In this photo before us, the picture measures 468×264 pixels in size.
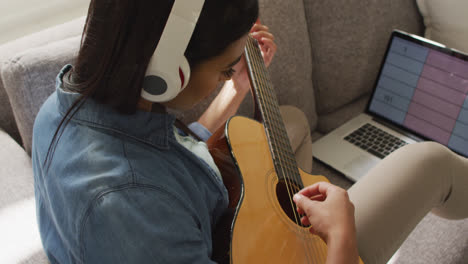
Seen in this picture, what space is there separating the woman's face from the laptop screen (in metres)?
0.87

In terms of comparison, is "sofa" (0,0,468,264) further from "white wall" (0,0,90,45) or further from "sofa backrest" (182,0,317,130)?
"white wall" (0,0,90,45)

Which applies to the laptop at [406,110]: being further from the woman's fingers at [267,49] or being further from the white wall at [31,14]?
the white wall at [31,14]

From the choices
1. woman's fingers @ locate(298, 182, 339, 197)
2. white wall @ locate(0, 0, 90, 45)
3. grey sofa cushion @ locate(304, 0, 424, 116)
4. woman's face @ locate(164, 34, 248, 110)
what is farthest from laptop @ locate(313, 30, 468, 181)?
white wall @ locate(0, 0, 90, 45)

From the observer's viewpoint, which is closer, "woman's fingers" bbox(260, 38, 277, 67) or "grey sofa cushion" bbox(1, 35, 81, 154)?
"grey sofa cushion" bbox(1, 35, 81, 154)

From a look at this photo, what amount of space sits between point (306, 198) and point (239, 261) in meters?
0.16

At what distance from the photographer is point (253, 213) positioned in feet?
2.44

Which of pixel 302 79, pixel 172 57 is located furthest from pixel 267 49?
pixel 172 57

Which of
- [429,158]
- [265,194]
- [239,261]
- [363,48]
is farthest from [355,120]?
[239,261]

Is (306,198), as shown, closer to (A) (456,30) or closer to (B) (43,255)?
(B) (43,255)

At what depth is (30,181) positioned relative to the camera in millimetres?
Answer: 863

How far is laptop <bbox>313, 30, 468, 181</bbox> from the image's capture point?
1.23 metres

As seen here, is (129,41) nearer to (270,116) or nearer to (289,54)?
(270,116)

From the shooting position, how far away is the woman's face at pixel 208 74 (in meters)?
0.59

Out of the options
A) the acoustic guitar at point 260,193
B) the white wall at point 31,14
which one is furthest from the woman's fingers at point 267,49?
the white wall at point 31,14
